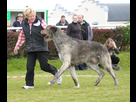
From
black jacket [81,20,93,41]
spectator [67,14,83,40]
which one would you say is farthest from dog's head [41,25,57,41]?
black jacket [81,20,93,41]

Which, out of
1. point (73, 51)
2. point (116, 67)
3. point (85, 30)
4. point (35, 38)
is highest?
point (85, 30)

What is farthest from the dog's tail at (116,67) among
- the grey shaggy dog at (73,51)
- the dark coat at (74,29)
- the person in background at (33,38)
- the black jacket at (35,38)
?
the black jacket at (35,38)

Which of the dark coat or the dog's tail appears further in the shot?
the dog's tail

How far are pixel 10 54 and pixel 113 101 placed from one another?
375 inches

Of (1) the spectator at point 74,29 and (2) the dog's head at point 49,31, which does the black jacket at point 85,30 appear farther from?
(2) the dog's head at point 49,31

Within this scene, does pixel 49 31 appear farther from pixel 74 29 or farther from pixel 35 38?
pixel 74 29

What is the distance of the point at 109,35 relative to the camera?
16594mm

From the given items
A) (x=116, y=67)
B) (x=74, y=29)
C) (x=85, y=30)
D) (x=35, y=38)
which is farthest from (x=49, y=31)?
(x=116, y=67)

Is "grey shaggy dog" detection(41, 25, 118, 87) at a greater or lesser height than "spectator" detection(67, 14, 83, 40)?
lesser

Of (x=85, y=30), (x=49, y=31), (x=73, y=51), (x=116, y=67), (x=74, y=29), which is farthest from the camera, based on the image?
(x=116, y=67)

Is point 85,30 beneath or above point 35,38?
above

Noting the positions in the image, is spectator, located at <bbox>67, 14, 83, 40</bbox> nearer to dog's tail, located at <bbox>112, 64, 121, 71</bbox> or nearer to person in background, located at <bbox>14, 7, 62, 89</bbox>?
dog's tail, located at <bbox>112, 64, 121, 71</bbox>

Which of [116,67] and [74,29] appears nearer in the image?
[74,29]
